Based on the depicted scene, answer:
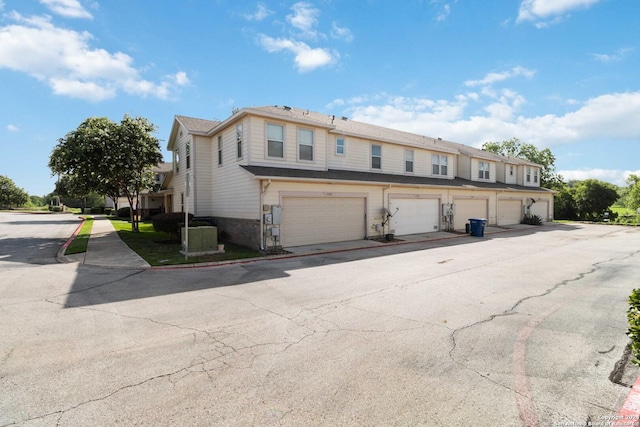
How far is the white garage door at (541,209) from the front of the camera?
30367 millimetres

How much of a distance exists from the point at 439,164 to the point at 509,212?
29.5 feet

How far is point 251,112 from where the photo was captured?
13.7 meters

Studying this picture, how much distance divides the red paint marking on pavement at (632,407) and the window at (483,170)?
85.4 ft

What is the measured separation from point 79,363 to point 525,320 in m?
6.93

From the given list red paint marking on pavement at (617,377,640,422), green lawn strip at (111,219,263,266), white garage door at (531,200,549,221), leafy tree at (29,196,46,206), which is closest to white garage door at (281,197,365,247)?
green lawn strip at (111,219,263,266)

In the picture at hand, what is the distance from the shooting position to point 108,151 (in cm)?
1770

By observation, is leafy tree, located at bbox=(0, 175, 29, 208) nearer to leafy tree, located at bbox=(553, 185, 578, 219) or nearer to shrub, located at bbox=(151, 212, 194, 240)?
shrub, located at bbox=(151, 212, 194, 240)

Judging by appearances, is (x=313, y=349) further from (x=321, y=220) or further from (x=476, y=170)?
(x=476, y=170)

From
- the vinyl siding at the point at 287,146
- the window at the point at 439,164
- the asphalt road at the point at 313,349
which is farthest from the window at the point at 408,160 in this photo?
the asphalt road at the point at 313,349

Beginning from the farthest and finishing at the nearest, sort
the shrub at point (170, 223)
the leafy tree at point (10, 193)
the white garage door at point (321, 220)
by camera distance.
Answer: the leafy tree at point (10, 193) → the shrub at point (170, 223) → the white garage door at point (321, 220)

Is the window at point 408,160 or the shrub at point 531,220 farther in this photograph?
the shrub at point 531,220

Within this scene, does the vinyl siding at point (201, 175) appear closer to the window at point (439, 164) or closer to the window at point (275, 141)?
the window at point (275, 141)

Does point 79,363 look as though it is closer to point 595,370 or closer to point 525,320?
point 595,370

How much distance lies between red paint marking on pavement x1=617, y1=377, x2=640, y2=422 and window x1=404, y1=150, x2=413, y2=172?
18.4m
